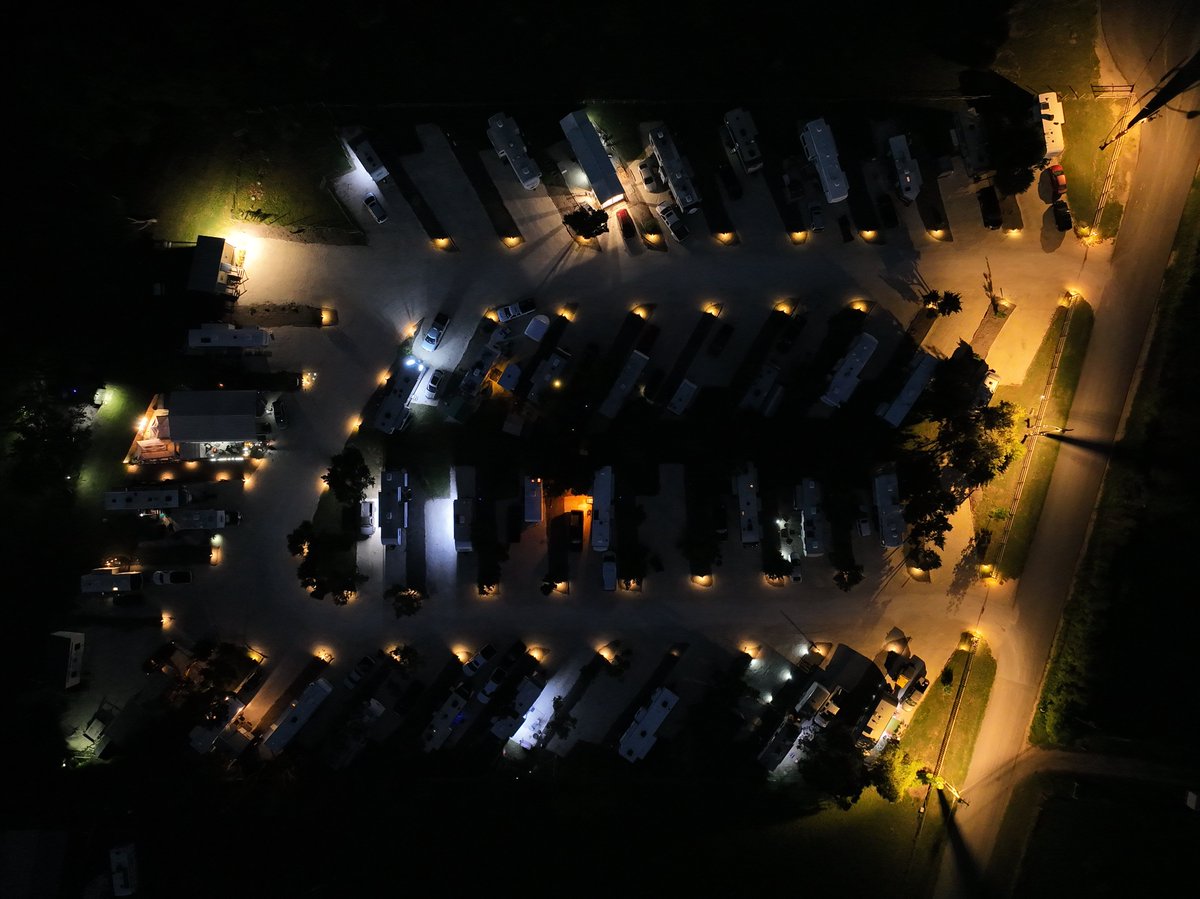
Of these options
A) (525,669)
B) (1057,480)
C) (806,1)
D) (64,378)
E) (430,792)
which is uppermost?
(806,1)

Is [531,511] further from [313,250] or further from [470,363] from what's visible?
[313,250]

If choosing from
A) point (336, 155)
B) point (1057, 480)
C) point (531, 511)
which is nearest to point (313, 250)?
point (336, 155)

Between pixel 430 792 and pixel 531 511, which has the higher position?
pixel 531 511

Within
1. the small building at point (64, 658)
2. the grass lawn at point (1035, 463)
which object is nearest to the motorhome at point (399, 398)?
the small building at point (64, 658)

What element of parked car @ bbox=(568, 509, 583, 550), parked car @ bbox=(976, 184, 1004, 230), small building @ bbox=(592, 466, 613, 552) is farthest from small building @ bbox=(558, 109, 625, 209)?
parked car @ bbox=(976, 184, 1004, 230)

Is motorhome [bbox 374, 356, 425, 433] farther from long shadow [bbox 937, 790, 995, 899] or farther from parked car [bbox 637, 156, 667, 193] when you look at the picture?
long shadow [bbox 937, 790, 995, 899]

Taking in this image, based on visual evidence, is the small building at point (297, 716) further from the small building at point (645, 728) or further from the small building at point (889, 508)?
the small building at point (889, 508)
